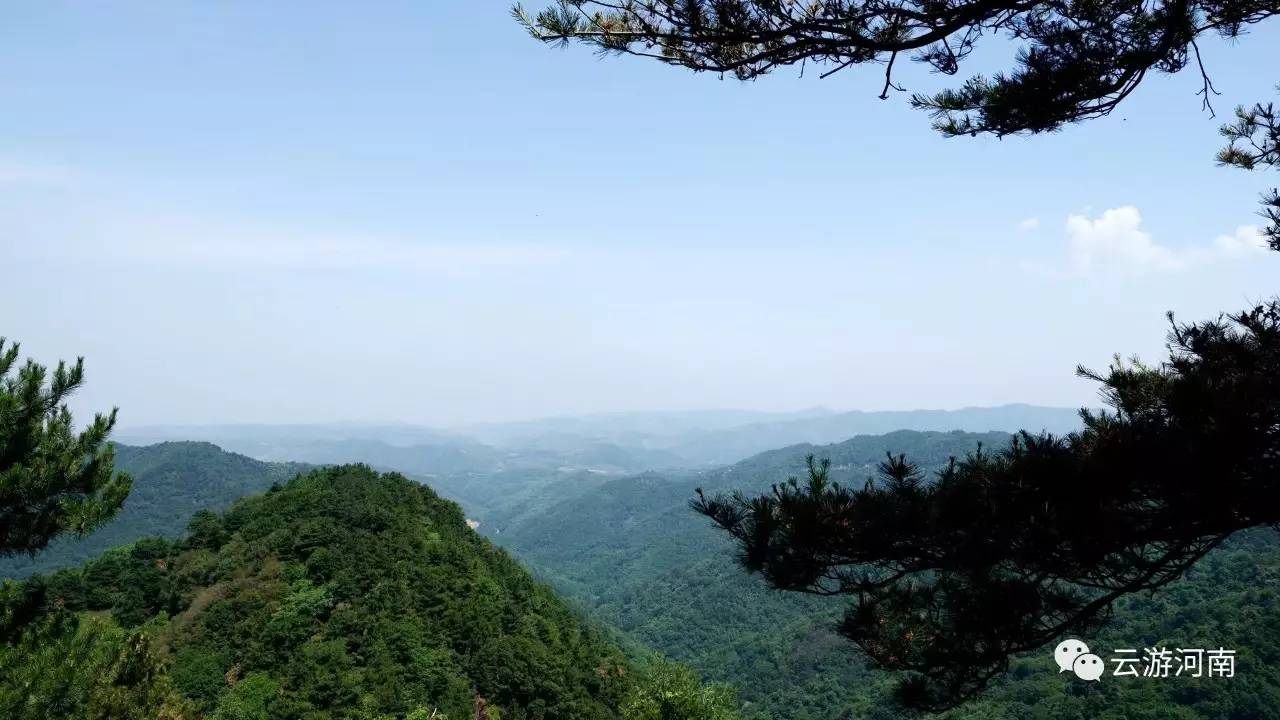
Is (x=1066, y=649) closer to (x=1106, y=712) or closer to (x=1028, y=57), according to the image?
(x=1028, y=57)

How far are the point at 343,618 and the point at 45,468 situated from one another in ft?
51.1

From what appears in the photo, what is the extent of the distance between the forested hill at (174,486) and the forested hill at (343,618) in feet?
145

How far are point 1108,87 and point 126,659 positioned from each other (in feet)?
45.2

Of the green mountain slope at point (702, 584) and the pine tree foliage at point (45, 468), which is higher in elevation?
the pine tree foliage at point (45, 468)

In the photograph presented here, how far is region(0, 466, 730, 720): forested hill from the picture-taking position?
1786 centimetres

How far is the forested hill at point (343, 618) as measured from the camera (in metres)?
17.9

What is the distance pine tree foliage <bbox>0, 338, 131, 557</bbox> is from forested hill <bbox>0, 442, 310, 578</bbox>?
6451 centimetres

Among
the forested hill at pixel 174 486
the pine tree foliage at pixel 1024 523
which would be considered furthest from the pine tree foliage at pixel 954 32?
the forested hill at pixel 174 486

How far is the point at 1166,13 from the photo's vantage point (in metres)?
3.77

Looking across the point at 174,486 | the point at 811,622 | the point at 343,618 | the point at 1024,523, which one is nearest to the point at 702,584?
the point at 811,622

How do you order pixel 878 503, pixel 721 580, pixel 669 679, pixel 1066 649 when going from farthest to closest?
pixel 721 580, pixel 669 679, pixel 1066 649, pixel 878 503

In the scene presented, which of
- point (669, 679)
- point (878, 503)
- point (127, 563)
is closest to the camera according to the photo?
point (878, 503)

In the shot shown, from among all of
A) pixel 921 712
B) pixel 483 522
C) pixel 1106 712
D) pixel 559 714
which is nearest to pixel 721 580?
pixel 1106 712

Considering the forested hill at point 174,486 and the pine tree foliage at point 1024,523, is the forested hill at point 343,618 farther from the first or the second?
the forested hill at point 174,486
